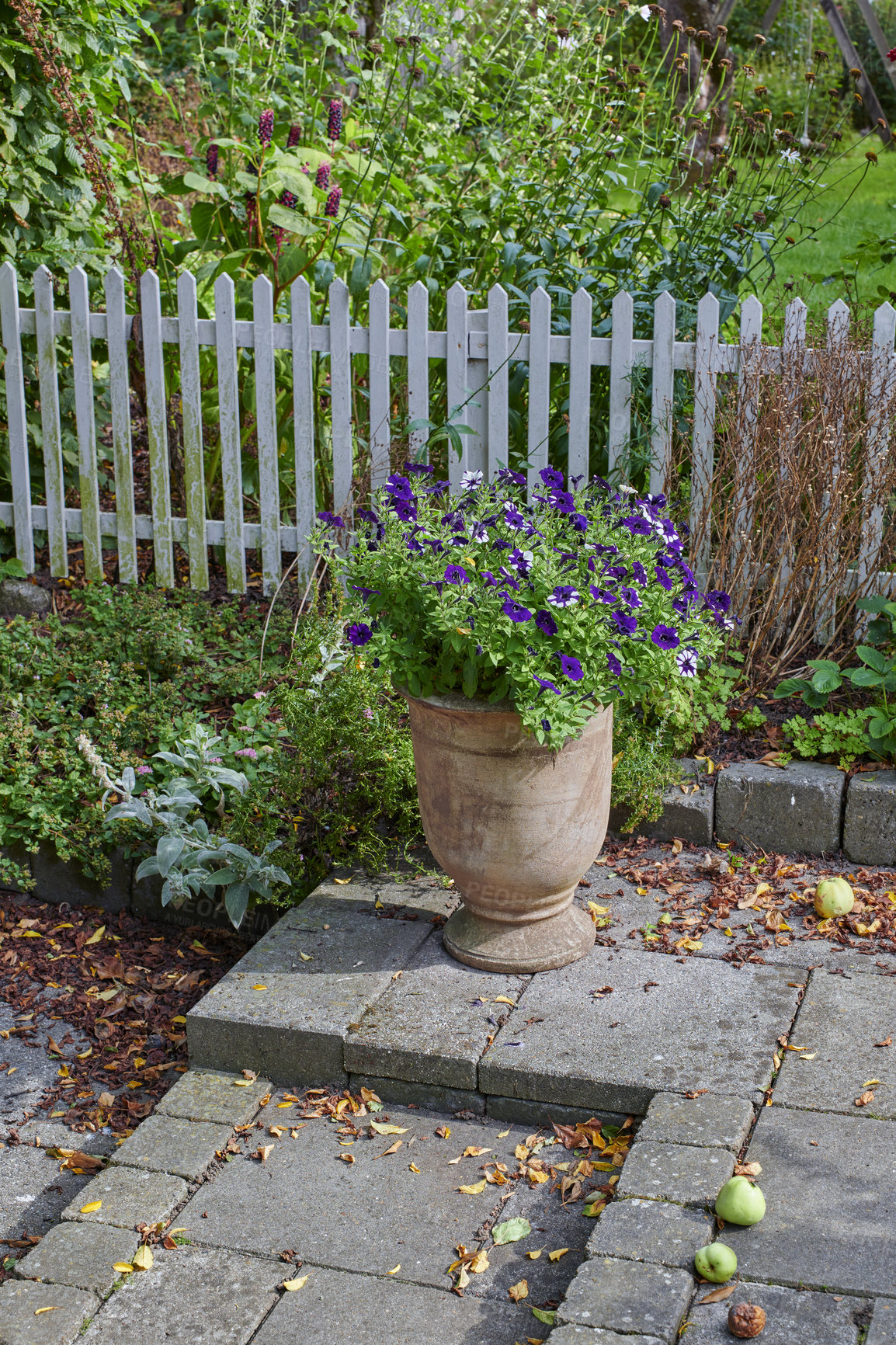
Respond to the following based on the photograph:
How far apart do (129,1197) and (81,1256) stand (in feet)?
0.55

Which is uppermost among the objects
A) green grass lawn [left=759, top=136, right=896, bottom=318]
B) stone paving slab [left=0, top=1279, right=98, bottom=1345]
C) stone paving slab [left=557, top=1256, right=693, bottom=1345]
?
green grass lawn [left=759, top=136, right=896, bottom=318]

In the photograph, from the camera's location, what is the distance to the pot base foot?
309 centimetres

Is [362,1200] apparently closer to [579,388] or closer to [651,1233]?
[651,1233]

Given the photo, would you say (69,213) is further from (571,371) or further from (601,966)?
(601,966)

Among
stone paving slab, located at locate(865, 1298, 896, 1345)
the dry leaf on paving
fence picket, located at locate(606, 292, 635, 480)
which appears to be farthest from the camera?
fence picket, located at locate(606, 292, 635, 480)

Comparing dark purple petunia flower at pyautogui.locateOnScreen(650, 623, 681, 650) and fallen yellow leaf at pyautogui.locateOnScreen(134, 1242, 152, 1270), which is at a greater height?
dark purple petunia flower at pyautogui.locateOnScreen(650, 623, 681, 650)

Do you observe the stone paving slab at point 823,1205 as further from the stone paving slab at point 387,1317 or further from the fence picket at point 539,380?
the fence picket at point 539,380

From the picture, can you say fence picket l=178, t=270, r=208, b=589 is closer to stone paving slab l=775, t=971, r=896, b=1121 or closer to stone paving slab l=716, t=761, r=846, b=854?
stone paving slab l=716, t=761, r=846, b=854

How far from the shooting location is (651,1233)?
222 cm

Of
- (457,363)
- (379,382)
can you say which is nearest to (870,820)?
(457,363)

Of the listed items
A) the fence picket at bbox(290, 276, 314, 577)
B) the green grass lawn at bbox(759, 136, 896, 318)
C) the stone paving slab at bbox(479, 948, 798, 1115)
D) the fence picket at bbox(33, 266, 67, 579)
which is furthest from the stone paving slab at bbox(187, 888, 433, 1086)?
the green grass lawn at bbox(759, 136, 896, 318)

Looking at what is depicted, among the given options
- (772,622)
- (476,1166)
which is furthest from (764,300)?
(476,1166)

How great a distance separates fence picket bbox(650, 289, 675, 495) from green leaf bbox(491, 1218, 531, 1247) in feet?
8.69

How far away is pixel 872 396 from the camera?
13.3ft
